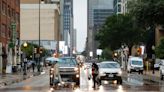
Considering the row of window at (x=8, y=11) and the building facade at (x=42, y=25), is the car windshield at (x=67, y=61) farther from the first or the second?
the building facade at (x=42, y=25)

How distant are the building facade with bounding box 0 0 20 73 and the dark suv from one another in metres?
40.8

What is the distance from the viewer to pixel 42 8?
19550 cm

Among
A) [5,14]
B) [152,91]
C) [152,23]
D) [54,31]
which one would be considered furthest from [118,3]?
[152,91]

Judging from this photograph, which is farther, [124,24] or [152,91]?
[124,24]

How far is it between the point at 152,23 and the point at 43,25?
146769 mm

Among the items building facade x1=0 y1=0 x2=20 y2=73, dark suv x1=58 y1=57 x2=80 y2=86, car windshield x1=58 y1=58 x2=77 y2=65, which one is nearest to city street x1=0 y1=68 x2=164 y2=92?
dark suv x1=58 y1=57 x2=80 y2=86

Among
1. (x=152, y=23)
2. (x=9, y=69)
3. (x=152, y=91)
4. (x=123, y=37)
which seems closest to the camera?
(x=152, y=91)

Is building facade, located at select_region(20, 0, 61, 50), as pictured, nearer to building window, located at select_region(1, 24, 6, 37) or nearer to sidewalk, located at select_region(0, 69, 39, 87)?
building window, located at select_region(1, 24, 6, 37)

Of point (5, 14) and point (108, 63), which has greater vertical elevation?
point (5, 14)

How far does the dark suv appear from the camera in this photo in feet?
124

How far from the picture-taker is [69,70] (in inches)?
1491

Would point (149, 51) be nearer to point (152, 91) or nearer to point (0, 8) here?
point (0, 8)

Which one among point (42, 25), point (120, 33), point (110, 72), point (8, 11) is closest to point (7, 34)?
point (8, 11)

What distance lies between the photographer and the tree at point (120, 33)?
112 m
